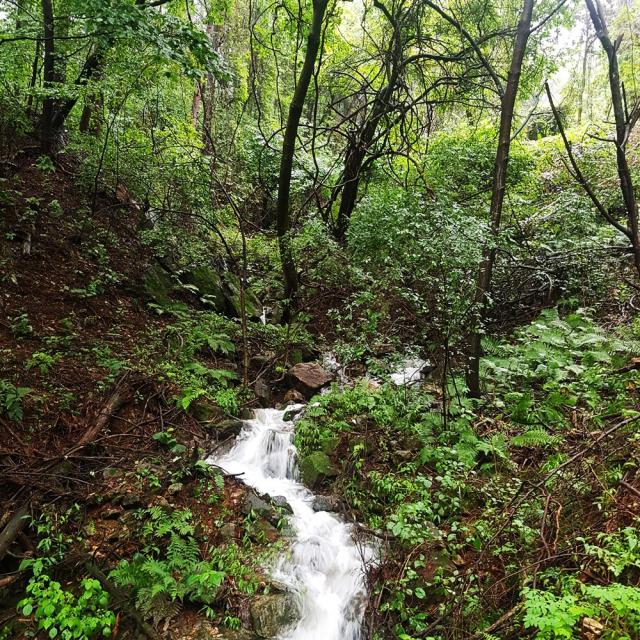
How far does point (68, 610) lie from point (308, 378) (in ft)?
15.2

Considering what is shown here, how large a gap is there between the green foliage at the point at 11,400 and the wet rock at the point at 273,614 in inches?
125

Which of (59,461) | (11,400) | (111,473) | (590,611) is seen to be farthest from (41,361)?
(590,611)

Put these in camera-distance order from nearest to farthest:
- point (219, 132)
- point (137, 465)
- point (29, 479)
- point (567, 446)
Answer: point (29, 479), point (567, 446), point (137, 465), point (219, 132)

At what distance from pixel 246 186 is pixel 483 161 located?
5179 millimetres

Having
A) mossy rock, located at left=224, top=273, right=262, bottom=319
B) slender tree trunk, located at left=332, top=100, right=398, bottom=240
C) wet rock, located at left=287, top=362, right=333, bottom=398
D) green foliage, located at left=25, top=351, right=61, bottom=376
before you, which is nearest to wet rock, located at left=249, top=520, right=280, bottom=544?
wet rock, located at left=287, top=362, right=333, bottom=398

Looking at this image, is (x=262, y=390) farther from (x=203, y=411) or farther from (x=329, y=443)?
(x=329, y=443)

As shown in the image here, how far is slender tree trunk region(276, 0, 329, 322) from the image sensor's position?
6.22 metres

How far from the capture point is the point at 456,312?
4988 mm

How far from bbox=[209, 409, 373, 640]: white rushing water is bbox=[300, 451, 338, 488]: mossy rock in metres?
0.14

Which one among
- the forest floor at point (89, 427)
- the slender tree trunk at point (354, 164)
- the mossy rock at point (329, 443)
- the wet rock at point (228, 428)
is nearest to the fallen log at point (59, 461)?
the forest floor at point (89, 427)

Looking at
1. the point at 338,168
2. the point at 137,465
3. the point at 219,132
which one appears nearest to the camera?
the point at 137,465

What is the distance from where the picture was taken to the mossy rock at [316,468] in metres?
5.24

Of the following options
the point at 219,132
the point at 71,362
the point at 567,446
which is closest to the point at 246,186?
the point at 219,132

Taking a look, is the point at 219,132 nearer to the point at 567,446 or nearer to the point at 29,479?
the point at 29,479
